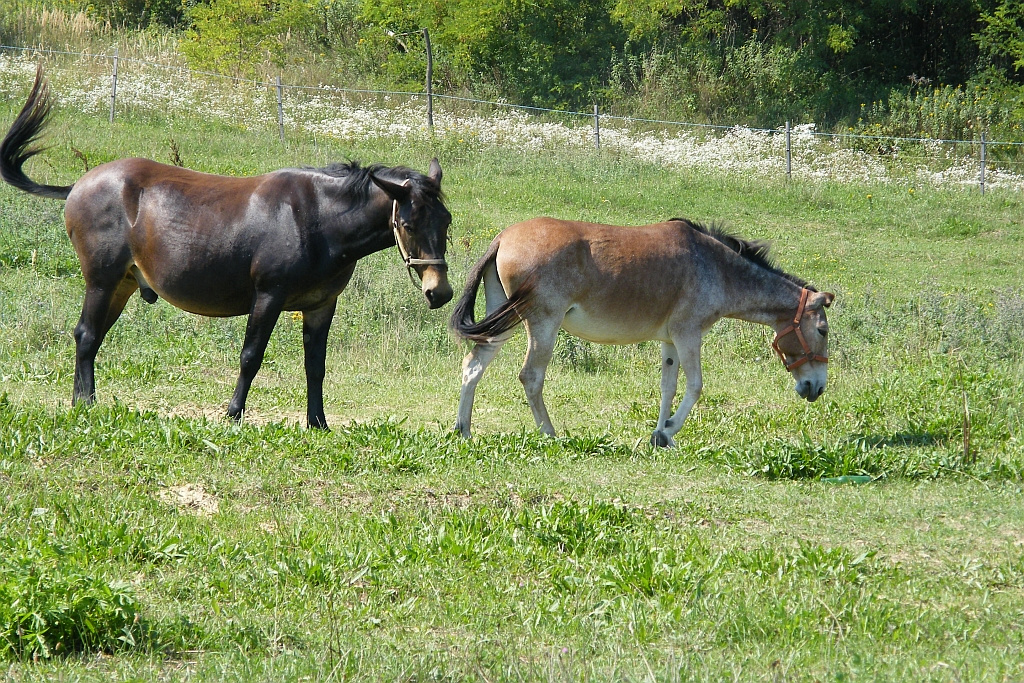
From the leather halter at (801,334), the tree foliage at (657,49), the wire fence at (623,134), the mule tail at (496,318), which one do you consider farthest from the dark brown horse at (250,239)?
the tree foliage at (657,49)

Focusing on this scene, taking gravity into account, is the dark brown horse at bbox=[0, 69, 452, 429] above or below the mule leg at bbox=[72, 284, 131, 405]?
above

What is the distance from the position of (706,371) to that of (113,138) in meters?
14.9

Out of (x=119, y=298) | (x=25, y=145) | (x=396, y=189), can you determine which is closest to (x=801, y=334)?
(x=396, y=189)

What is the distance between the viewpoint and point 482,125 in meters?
25.5

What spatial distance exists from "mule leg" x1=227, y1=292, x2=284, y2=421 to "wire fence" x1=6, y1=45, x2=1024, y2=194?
16.2 m

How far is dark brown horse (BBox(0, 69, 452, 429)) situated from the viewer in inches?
307

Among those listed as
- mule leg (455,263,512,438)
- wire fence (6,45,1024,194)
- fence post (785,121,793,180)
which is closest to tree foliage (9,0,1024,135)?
wire fence (6,45,1024,194)

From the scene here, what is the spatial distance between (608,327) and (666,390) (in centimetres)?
73

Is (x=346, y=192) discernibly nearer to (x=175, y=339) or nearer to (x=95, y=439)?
(x=95, y=439)

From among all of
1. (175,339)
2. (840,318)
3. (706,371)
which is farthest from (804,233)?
(175,339)

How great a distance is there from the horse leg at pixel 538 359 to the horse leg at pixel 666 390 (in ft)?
2.77

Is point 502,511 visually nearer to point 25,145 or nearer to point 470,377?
point 470,377

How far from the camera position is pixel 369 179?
7.97 metres

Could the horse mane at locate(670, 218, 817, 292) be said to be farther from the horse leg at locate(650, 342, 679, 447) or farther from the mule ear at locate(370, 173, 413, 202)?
the mule ear at locate(370, 173, 413, 202)
